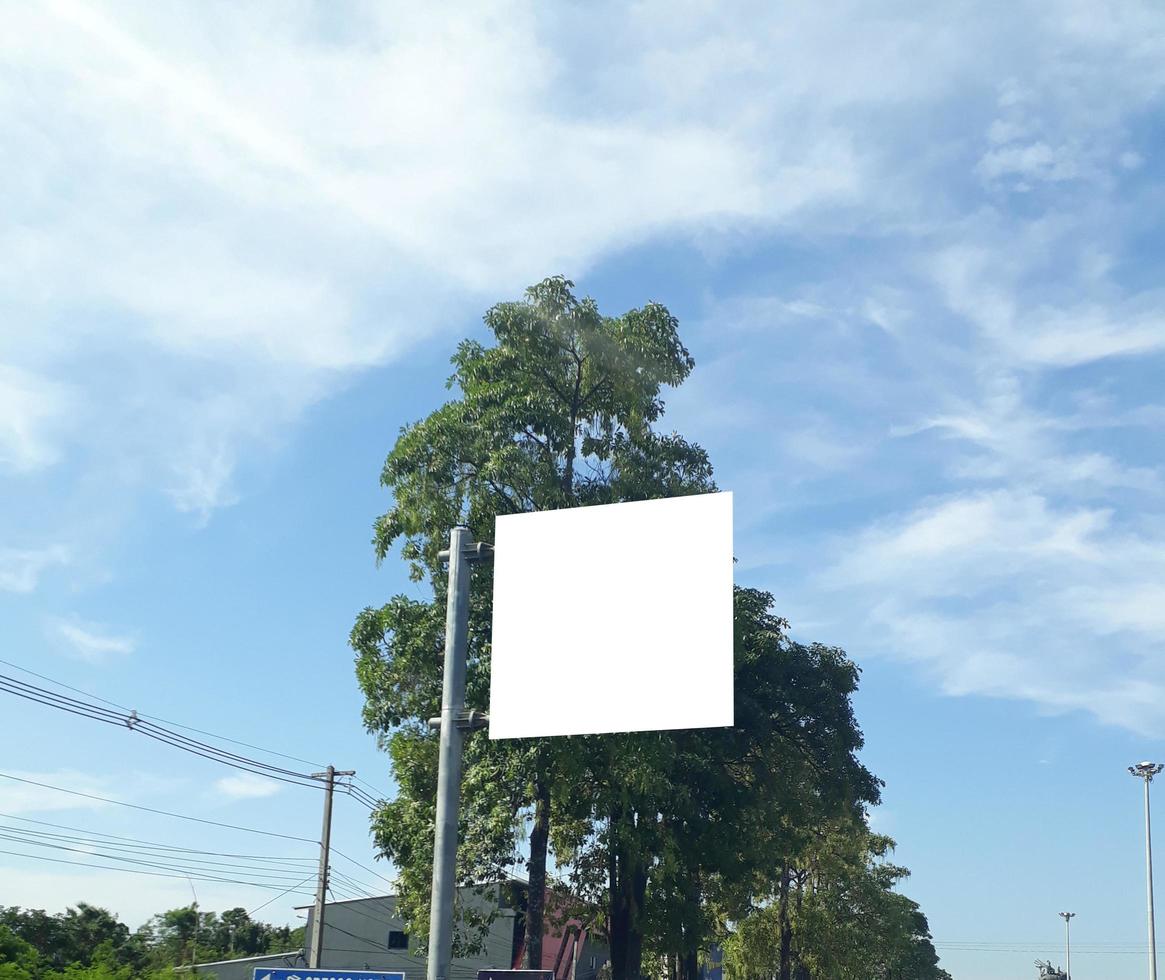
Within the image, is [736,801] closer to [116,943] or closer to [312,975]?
[312,975]

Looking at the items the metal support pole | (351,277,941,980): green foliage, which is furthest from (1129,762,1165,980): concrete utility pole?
(351,277,941,980): green foliage

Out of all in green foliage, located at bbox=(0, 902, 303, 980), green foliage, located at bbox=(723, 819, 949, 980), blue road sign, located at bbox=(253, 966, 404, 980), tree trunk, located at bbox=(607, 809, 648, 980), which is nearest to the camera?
blue road sign, located at bbox=(253, 966, 404, 980)

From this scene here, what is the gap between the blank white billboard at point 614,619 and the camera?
8.35m

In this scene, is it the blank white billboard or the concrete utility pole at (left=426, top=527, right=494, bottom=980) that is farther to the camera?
the concrete utility pole at (left=426, top=527, right=494, bottom=980)

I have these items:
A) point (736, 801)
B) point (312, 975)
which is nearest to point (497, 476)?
point (736, 801)

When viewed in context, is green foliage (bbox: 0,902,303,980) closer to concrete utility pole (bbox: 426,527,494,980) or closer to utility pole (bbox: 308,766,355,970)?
utility pole (bbox: 308,766,355,970)

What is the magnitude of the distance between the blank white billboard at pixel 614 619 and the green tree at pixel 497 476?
1841cm

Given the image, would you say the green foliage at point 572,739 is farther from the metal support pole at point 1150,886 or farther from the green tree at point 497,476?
the metal support pole at point 1150,886

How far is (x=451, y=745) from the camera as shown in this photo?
9602 millimetres

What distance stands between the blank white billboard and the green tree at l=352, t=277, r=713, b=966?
18.4m

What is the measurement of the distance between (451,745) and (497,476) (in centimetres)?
1812

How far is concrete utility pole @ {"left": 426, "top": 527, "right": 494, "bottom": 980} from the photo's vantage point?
906 cm

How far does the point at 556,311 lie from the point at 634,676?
2190cm

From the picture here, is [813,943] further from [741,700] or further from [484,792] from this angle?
[484,792]
